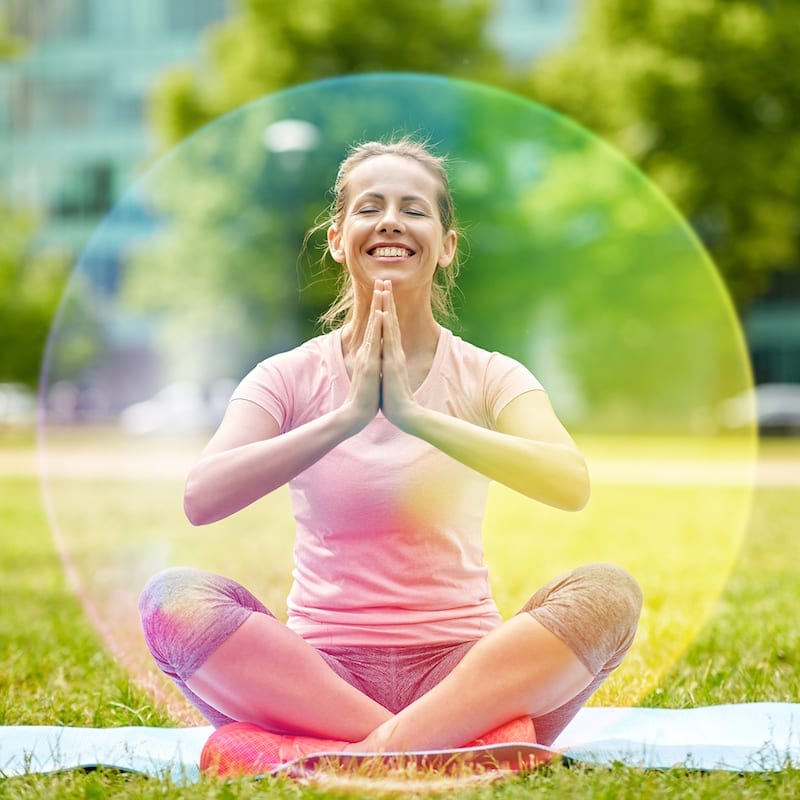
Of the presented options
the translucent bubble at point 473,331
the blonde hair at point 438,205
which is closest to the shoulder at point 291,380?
the blonde hair at point 438,205

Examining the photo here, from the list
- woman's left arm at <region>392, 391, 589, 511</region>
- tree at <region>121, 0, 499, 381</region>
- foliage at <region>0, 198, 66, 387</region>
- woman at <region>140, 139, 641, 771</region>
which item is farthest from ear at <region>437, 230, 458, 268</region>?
foliage at <region>0, 198, 66, 387</region>

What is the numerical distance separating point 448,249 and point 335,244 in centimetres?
25

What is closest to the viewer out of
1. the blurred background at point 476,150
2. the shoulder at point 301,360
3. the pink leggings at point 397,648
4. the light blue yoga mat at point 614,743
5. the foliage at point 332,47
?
the pink leggings at point 397,648

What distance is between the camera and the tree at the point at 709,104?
65.3ft

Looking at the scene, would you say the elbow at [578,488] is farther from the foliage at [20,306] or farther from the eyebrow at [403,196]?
the foliage at [20,306]

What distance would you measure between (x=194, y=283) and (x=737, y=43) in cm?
940

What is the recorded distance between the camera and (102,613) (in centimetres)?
479

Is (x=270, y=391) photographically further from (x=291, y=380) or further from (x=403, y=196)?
(x=403, y=196)

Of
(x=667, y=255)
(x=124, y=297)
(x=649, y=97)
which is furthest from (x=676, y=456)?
(x=124, y=297)

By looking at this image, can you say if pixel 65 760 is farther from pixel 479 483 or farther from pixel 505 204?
pixel 505 204

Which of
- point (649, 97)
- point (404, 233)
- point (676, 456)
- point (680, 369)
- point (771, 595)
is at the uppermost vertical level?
point (649, 97)

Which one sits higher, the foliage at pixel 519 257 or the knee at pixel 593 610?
the foliage at pixel 519 257

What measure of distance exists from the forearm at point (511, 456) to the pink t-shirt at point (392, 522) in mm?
157

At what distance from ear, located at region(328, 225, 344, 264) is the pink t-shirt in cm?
26
